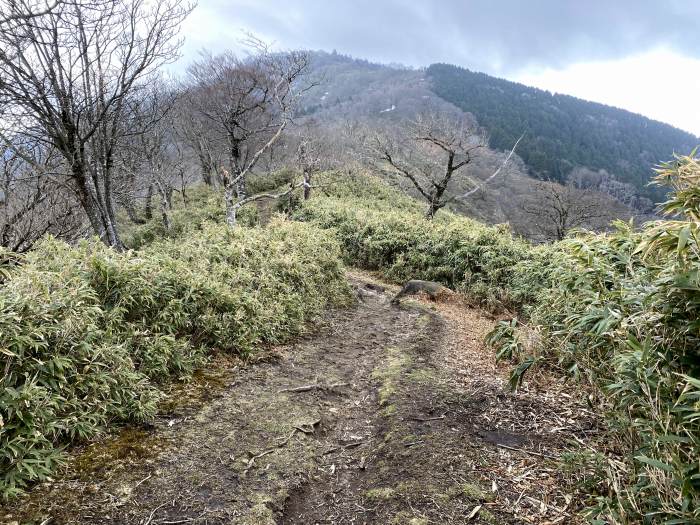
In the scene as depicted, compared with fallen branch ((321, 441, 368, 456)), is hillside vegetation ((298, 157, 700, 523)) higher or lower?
higher

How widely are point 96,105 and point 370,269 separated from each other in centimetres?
920

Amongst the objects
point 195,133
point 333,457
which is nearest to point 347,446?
point 333,457

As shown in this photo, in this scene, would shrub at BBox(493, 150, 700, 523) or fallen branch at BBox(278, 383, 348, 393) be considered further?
fallen branch at BBox(278, 383, 348, 393)

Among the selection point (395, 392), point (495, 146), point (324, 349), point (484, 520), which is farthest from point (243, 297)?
point (495, 146)

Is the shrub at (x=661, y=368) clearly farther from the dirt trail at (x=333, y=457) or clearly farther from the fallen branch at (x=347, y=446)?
the fallen branch at (x=347, y=446)

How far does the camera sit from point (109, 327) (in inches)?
141

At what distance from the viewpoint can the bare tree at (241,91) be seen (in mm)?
12797

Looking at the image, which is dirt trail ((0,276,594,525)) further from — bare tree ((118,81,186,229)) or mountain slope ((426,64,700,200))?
mountain slope ((426,64,700,200))

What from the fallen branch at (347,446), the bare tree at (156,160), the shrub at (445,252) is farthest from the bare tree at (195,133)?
the fallen branch at (347,446)

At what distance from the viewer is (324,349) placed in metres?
6.14

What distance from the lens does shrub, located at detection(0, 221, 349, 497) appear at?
8.67 feet

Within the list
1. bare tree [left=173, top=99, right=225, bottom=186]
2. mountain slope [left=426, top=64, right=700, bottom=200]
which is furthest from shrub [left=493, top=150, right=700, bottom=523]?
mountain slope [left=426, top=64, right=700, bottom=200]

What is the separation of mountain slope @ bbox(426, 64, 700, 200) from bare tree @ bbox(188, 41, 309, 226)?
179ft

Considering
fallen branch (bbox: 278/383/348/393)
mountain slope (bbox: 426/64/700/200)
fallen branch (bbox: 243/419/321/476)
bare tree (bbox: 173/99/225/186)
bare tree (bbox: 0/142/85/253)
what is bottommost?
fallen branch (bbox: 243/419/321/476)
